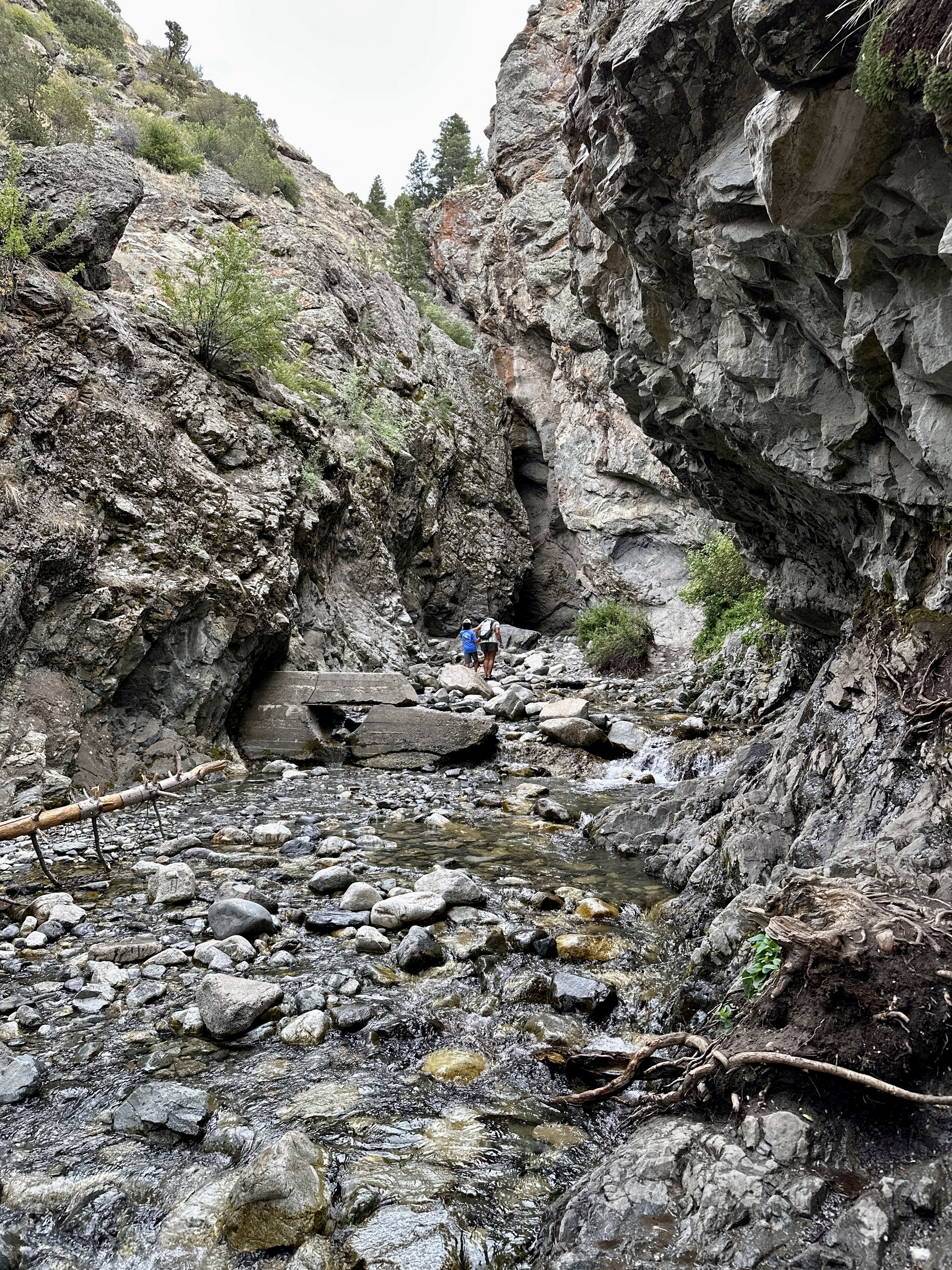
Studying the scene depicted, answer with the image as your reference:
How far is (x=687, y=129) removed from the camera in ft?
16.7

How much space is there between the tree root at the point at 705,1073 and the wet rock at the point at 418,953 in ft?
4.51


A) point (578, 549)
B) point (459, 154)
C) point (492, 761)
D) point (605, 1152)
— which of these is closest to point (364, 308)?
point (578, 549)

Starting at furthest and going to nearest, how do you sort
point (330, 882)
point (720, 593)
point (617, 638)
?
point (617, 638) → point (720, 593) → point (330, 882)

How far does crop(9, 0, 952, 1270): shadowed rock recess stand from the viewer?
7.79 feet

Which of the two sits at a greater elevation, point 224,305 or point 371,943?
point 224,305

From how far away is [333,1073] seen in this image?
3346 mm

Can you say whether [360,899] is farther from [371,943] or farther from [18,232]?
[18,232]

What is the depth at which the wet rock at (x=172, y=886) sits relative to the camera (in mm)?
5262

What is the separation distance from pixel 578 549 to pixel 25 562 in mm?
19417

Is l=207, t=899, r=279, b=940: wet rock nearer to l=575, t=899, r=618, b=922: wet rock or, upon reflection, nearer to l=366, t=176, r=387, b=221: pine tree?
l=575, t=899, r=618, b=922: wet rock

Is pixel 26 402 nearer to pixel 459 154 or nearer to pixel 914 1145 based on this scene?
Answer: pixel 914 1145

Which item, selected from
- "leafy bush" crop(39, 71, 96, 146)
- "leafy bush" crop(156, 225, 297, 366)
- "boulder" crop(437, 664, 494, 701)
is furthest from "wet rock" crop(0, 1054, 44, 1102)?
"leafy bush" crop(39, 71, 96, 146)

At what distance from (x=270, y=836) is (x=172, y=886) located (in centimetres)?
154

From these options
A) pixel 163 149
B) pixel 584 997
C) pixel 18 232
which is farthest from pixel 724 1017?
pixel 163 149
